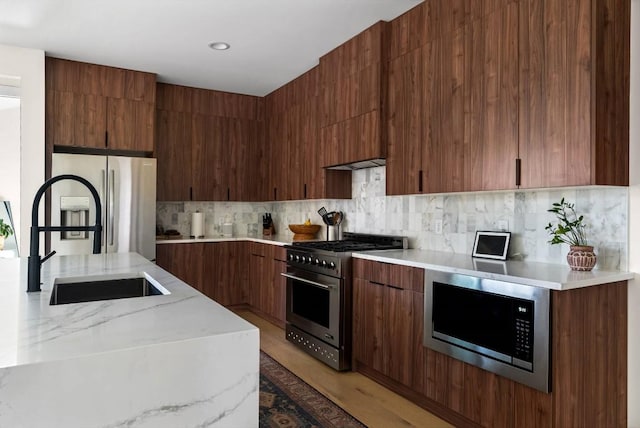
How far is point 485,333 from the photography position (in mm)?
2318

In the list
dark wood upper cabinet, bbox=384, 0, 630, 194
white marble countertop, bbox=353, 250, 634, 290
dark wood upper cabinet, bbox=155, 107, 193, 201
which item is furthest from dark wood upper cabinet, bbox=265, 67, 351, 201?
white marble countertop, bbox=353, 250, 634, 290

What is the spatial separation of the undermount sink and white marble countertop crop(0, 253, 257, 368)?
22cm

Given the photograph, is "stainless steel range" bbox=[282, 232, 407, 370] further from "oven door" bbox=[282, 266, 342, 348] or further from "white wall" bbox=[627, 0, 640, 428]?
"white wall" bbox=[627, 0, 640, 428]

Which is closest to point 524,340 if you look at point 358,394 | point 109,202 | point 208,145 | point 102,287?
point 358,394

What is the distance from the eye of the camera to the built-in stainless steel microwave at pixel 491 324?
203 cm

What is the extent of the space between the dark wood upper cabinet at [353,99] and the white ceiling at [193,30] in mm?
121

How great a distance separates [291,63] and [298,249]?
187 centimetres

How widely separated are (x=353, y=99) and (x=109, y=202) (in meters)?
2.63

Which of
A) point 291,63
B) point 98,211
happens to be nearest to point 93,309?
point 98,211

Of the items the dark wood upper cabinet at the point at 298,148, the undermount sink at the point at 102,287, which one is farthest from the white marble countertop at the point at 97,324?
the dark wood upper cabinet at the point at 298,148

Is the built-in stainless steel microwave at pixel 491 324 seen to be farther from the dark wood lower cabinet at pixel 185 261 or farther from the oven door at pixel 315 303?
the dark wood lower cabinet at pixel 185 261

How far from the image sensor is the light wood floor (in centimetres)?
261

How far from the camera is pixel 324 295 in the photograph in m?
3.54

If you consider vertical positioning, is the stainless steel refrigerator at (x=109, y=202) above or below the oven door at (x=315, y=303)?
above
